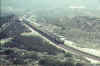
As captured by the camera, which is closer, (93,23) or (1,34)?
(1,34)

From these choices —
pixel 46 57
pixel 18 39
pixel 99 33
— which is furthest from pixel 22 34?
pixel 99 33

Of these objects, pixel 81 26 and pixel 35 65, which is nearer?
pixel 35 65

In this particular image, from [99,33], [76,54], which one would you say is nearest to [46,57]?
[76,54]

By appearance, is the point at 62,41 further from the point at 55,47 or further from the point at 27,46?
the point at 27,46

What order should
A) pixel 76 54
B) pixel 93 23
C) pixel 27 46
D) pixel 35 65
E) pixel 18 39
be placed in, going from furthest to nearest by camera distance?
pixel 93 23
pixel 18 39
pixel 27 46
pixel 76 54
pixel 35 65

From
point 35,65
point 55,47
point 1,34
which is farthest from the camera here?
point 1,34

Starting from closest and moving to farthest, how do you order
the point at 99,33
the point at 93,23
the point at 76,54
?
the point at 76,54, the point at 99,33, the point at 93,23

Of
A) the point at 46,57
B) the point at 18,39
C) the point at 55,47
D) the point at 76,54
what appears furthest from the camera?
the point at 18,39

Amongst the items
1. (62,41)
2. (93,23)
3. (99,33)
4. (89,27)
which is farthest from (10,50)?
(93,23)

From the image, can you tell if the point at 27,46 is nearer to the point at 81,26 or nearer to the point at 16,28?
the point at 16,28
